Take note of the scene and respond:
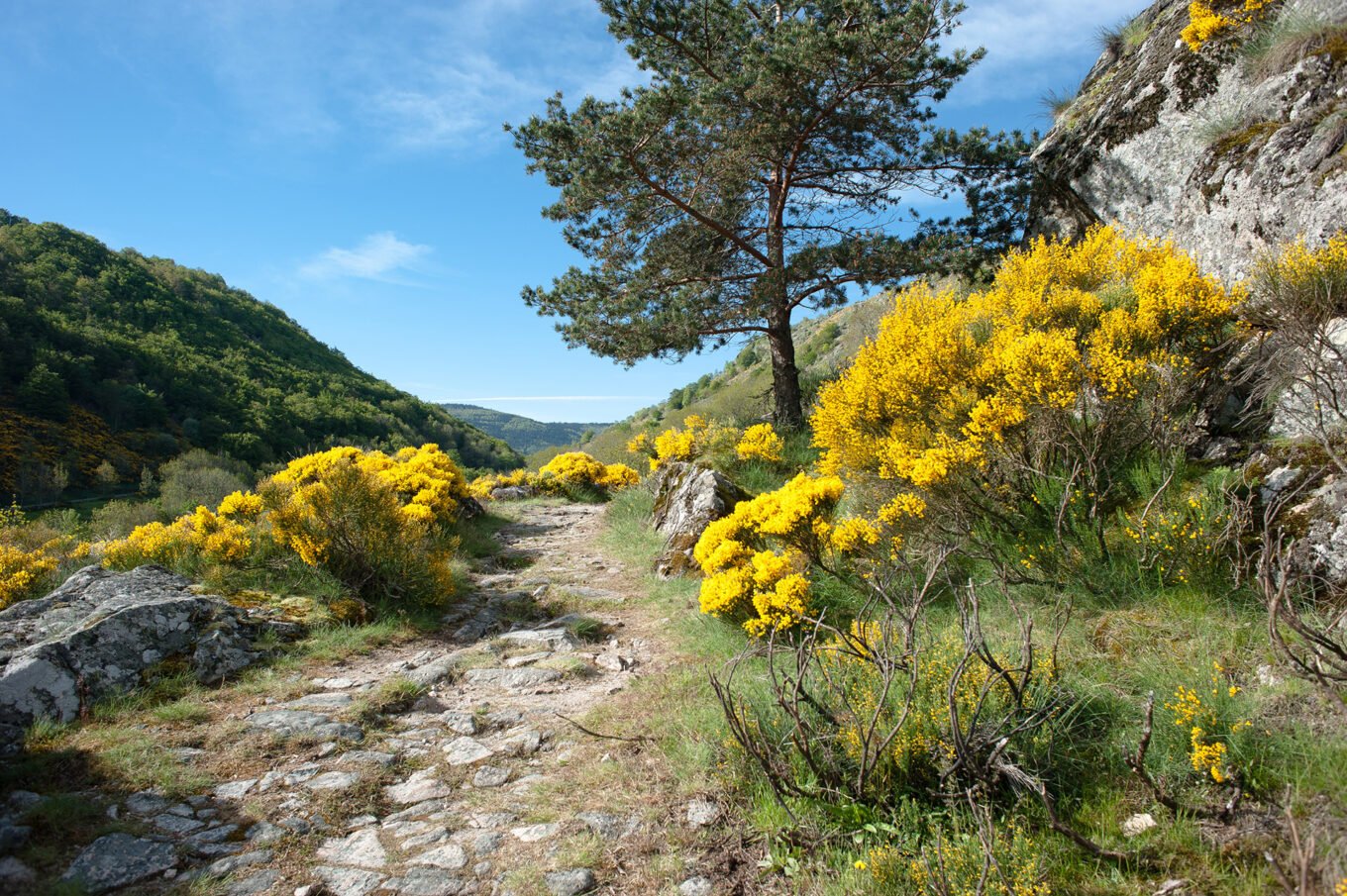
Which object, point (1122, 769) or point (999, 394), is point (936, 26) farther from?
point (1122, 769)

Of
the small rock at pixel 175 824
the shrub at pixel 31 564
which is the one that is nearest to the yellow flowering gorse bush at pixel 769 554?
the small rock at pixel 175 824

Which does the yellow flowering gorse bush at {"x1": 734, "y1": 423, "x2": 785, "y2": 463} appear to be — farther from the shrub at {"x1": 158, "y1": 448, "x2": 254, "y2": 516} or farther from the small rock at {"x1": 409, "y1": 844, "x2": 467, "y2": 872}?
the shrub at {"x1": 158, "y1": 448, "x2": 254, "y2": 516}

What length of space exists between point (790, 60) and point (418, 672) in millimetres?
8942

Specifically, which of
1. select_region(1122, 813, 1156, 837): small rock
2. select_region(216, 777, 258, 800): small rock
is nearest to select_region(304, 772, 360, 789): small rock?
select_region(216, 777, 258, 800): small rock

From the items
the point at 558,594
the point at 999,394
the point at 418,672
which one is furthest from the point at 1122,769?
the point at 558,594

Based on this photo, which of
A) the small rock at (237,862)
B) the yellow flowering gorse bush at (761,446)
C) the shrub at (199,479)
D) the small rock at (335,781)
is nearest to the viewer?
the small rock at (237,862)

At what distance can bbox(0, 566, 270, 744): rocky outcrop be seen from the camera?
336 centimetres

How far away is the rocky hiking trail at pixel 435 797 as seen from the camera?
2236 millimetres

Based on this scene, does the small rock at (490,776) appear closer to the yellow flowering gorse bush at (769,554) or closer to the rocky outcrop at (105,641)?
the yellow flowering gorse bush at (769,554)

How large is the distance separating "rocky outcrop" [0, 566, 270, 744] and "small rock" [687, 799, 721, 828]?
3.46 m

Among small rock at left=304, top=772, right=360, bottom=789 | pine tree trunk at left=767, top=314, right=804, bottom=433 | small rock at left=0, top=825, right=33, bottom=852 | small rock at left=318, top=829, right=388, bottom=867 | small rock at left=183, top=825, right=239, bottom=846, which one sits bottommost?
small rock at left=318, top=829, right=388, bottom=867

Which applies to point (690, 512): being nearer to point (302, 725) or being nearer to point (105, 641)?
point (302, 725)

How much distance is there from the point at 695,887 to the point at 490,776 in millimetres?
1417

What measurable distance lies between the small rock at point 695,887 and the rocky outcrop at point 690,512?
161 inches
